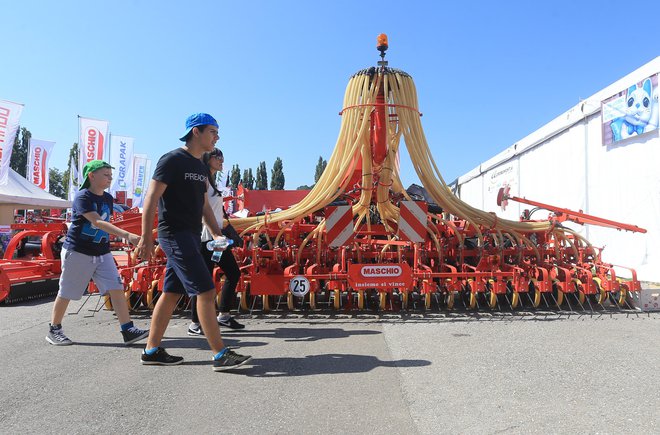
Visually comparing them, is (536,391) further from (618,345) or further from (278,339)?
(278,339)

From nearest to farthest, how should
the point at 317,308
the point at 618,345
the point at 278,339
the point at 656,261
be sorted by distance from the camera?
the point at 618,345
the point at 278,339
the point at 317,308
the point at 656,261

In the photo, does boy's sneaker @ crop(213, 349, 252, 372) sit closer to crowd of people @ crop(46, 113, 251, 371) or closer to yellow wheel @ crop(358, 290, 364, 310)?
crowd of people @ crop(46, 113, 251, 371)

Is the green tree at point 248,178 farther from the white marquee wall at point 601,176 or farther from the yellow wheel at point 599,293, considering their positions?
the yellow wheel at point 599,293

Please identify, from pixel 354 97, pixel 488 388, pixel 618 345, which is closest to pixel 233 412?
pixel 488 388

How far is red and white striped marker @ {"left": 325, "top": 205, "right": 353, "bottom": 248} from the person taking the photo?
19.4 feet

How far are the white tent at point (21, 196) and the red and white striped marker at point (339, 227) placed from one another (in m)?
18.2

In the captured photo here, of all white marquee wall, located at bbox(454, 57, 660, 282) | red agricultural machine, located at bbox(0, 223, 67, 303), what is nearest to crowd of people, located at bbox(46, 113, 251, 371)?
red agricultural machine, located at bbox(0, 223, 67, 303)

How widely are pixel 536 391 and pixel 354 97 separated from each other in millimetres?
4412

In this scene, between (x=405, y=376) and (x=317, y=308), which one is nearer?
(x=405, y=376)

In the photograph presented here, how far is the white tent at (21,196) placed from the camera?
19.4 m

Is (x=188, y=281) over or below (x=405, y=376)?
over

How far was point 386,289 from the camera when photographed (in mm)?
5738

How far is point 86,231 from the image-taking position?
4.60m

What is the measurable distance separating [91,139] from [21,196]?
153 inches
